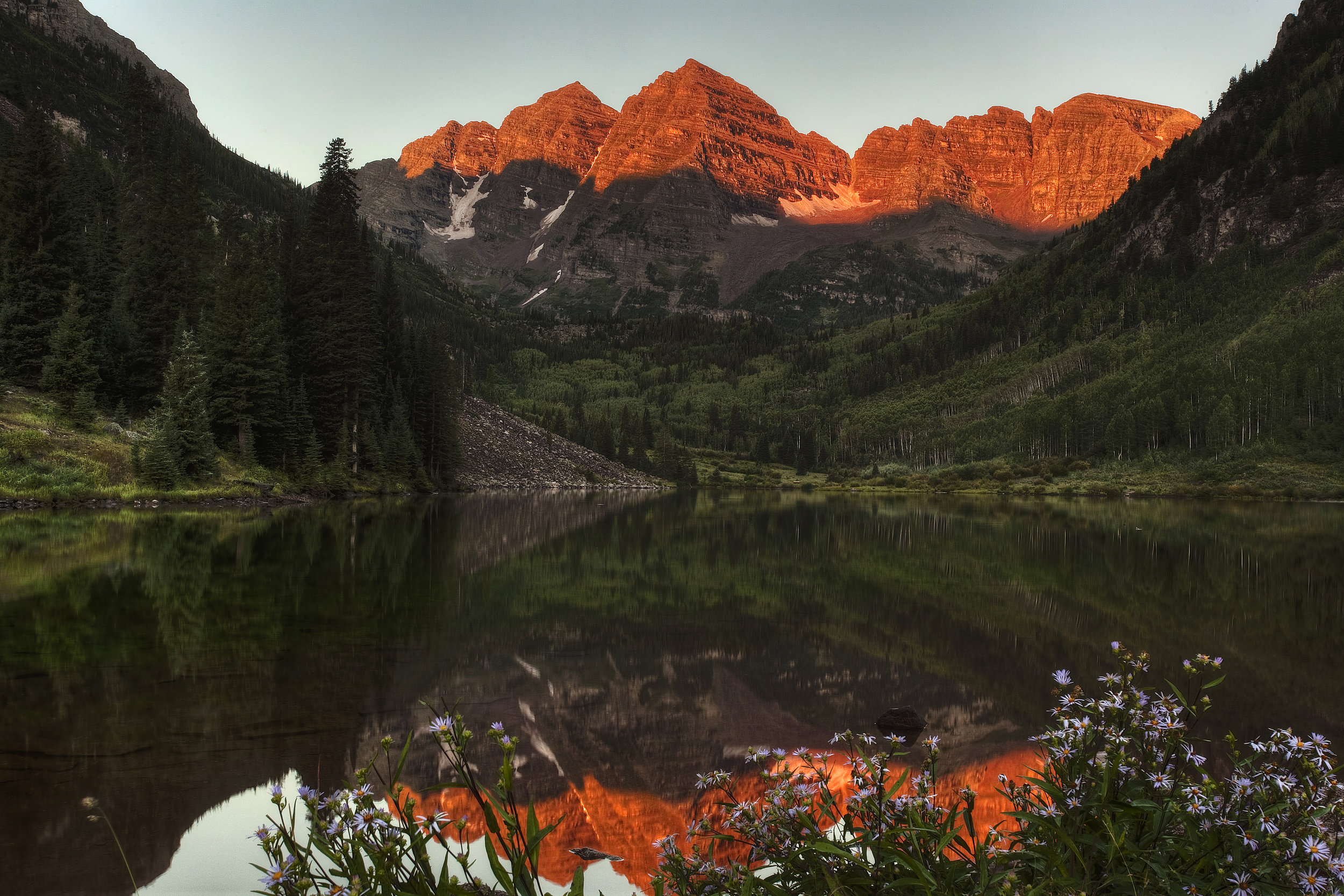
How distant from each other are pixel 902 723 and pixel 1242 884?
6845 millimetres

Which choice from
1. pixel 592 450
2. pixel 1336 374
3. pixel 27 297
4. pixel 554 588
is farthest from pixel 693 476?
pixel 554 588

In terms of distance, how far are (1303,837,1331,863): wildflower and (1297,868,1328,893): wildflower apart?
6 centimetres

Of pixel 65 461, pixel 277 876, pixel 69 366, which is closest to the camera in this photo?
pixel 277 876

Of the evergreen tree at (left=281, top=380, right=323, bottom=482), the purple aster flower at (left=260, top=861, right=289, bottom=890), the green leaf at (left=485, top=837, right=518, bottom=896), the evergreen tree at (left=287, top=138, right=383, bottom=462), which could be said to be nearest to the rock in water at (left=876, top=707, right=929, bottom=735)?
the green leaf at (left=485, top=837, right=518, bottom=896)

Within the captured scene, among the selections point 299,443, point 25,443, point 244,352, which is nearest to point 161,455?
point 25,443

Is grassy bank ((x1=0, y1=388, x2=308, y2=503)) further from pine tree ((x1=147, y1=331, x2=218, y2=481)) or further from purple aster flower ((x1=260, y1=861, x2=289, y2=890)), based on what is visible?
purple aster flower ((x1=260, y1=861, x2=289, y2=890))

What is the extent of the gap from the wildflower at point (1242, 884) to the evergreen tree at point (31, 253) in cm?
5832

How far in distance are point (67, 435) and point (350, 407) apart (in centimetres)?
2645

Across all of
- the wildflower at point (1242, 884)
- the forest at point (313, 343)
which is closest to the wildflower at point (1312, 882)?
the wildflower at point (1242, 884)

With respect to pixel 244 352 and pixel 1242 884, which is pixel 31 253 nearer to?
pixel 244 352

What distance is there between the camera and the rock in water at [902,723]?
988 centimetres

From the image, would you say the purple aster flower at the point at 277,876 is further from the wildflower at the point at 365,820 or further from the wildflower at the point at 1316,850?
the wildflower at the point at 1316,850

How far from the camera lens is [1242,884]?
329cm

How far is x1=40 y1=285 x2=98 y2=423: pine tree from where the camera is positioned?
45.3 m
